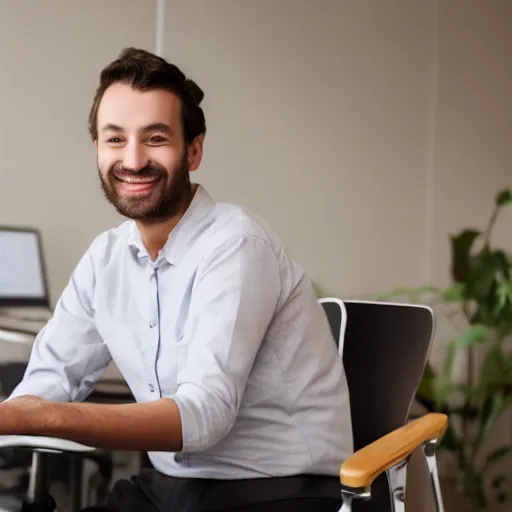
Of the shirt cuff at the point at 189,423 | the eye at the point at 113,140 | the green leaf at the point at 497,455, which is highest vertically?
the eye at the point at 113,140

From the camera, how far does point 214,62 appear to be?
2.69m

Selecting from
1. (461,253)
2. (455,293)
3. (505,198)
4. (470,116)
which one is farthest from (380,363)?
(470,116)

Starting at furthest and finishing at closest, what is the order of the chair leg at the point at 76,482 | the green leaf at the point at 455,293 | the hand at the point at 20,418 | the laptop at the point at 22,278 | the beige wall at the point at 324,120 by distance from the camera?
the green leaf at the point at 455,293, the beige wall at the point at 324,120, the laptop at the point at 22,278, the chair leg at the point at 76,482, the hand at the point at 20,418

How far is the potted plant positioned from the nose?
1.63 m

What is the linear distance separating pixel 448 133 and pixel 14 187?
165 centimetres

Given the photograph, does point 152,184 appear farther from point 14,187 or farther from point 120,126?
point 14,187

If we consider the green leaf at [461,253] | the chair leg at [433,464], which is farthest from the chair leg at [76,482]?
the green leaf at [461,253]

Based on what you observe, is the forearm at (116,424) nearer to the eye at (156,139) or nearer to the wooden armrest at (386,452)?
the wooden armrest at (386,452)

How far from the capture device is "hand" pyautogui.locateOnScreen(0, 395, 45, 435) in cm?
107

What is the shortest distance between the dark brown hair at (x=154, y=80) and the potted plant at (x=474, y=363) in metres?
1.56

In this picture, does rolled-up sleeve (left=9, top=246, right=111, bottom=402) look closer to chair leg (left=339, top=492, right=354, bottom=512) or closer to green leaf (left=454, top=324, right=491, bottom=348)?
chair leg (left=339, top=492, right=354, bottom=512)

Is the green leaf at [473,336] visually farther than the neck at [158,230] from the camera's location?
Yes

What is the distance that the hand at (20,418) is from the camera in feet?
3.50

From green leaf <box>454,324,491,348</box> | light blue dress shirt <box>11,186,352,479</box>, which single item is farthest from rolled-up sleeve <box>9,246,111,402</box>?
green leaf <box>454,324,491,348</box>
